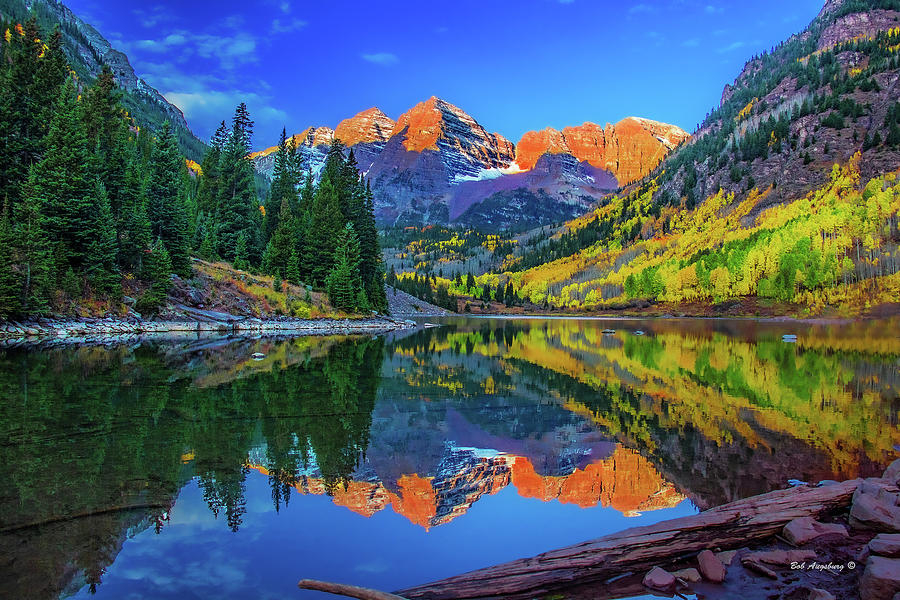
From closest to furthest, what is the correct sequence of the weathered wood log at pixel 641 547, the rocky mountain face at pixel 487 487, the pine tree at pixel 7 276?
the weathered wood log at pixel 641 547
the rocky mountain face at pixel 487 487
the pine tree at pixel 7 276

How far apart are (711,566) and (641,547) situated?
2.87ft

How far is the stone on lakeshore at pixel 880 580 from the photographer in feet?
18.4

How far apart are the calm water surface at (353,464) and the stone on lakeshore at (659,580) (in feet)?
7.25

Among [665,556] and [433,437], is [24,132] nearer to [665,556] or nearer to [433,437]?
[433,437]

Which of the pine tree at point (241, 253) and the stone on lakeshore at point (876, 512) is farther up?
the pine tree at point (241, 253)

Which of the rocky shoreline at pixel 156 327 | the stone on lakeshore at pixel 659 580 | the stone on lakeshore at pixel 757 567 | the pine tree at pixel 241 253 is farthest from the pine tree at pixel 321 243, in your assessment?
the stone on lakeshore at pixel 757 567

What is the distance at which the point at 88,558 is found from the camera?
23.3ft

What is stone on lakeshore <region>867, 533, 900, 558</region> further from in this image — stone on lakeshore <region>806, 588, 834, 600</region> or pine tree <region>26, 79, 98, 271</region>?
pine tree <region>26, 79, 98, 271</region>

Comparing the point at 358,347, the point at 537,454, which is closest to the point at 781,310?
the point at 358,347

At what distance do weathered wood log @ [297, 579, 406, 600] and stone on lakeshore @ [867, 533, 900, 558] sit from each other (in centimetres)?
594

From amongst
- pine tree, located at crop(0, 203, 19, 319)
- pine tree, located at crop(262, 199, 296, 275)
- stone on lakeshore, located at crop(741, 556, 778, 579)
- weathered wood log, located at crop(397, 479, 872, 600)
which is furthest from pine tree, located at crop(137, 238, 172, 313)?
stone on lakeshore, located at crop(741, 556, 778, 579)

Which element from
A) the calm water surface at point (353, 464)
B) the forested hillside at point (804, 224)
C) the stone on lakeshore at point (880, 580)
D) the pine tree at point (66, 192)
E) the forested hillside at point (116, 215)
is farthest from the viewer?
the forested hillside at point (804, 224)

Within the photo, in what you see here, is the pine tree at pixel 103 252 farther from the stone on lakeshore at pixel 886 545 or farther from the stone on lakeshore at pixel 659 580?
the stone on lakeshore at pixel 886 545

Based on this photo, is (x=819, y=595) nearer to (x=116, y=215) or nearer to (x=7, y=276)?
(x=7, y=276)
